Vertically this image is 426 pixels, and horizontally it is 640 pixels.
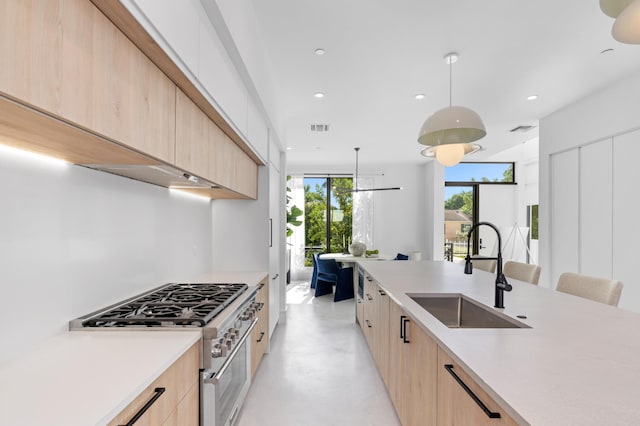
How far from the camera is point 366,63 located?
3064mm

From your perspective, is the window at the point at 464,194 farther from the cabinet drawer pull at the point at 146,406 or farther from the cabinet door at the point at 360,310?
the cabinet drawer pull at the point at 146,406

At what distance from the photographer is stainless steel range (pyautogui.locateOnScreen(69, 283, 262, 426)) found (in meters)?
1.45

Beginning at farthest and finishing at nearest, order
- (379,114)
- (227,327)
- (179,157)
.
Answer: (379,114)
(227,327)
(179,157)

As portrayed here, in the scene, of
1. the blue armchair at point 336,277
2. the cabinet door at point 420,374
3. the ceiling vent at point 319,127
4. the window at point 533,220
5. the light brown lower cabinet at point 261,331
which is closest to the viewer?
the cabinet door at point 420,374

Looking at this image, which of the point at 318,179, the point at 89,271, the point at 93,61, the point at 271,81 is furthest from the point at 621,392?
the point at 318,179

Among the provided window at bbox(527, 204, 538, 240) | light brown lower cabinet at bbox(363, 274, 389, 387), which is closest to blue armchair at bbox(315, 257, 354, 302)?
A: light brown lower cabinet at bbox(363, 274, 389, 387)

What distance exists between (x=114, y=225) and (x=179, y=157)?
0.59 meters

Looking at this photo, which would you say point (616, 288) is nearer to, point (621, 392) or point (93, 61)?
point (621, 392)

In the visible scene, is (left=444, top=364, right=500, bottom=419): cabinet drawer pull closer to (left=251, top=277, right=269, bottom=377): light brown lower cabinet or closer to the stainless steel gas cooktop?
the stainless steel gas cooktop

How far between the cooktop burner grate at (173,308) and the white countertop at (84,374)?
62mm

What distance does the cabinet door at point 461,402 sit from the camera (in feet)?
3.01

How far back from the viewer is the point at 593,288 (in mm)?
2189

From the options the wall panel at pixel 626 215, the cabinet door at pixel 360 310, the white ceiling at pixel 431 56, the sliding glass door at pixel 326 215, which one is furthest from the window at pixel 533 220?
the cabinet door at pixel 360 310

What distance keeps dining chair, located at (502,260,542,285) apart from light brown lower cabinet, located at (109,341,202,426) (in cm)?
272
